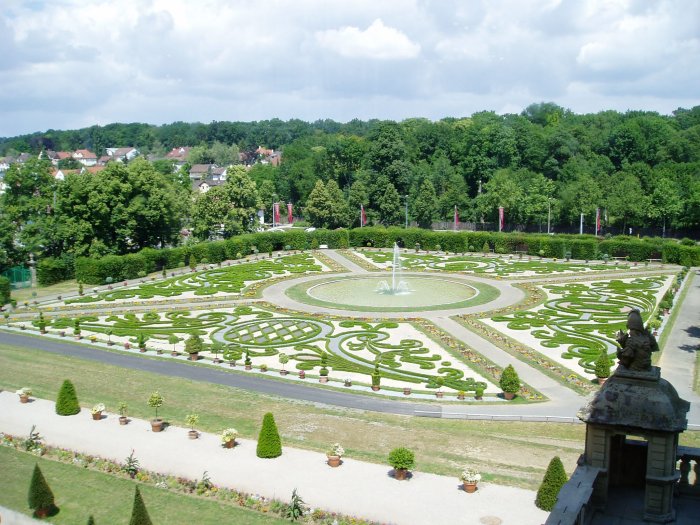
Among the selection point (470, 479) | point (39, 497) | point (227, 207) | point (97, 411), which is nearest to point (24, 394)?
point (97, 411)

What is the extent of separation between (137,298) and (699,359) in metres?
47.1

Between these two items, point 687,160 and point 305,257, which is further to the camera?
point 687,160

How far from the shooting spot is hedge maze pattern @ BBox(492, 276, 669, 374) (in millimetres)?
47188

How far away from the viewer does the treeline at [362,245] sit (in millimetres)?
73000

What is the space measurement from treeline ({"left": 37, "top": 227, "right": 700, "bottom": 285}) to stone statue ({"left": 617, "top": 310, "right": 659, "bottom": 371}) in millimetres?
63055

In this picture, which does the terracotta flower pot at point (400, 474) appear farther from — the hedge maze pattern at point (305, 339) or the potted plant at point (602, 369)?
the potted plant at point (602, 369)

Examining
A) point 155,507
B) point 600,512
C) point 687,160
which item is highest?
point 687,160

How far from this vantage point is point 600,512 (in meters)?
15.1

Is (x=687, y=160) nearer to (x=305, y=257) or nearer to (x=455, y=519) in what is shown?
(x=305, y=257)

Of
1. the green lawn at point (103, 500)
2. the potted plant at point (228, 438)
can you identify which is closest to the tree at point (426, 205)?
the potted plant at point (228, 438)

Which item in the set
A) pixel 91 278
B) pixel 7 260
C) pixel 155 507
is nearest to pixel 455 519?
pixel 155 507

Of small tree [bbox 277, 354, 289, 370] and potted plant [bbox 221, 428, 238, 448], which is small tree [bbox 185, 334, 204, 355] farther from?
potted plant [bbox 221, 428, 238, 448]

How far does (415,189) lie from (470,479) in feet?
321

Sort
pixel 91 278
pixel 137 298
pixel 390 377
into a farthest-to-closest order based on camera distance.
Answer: pixel 91 278, pixel 137 298, pixel 390 377
